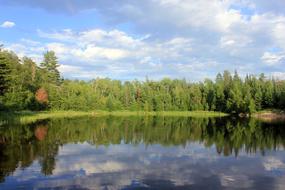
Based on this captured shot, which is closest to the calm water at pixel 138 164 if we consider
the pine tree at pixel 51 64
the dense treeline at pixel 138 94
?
the dense treeline at pixel 138 94

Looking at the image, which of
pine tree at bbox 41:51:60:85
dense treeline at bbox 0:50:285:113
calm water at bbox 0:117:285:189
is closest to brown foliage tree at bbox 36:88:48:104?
dense treeline at bbox 0:50:285:113

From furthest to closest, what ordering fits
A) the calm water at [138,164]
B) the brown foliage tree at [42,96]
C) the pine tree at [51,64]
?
the pine tree at [51,64], the brown foliage tree at [42,96], the calm water at [138,164]

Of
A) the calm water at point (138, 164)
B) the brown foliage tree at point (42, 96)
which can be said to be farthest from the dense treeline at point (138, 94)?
the calm water at point (138, 164)

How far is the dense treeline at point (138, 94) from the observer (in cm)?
8894

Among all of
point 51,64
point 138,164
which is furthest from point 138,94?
point 138,164

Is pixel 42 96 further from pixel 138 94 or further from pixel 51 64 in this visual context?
pixel 138 94

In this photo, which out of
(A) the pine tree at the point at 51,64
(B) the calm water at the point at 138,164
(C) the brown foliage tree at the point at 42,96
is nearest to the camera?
(B) the calm water at the point at 138,164

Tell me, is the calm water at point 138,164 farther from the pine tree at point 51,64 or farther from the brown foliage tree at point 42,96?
the pine tree at point 51,64

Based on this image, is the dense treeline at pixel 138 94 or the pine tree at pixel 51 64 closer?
the dense treeline at pixel 138 94

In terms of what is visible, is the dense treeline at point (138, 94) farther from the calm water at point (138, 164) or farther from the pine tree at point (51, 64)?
the calm water at point (138, 164)

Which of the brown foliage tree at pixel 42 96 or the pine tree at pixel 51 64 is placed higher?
the pine tree at pixel 51 64

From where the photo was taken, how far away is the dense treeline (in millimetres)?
88938

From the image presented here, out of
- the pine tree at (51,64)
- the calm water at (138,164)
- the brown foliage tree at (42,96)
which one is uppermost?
the pine tree at (51,64)

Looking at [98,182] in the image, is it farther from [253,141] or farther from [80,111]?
[80,111]
